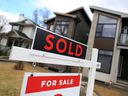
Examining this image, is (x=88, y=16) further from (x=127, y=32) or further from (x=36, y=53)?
(x=36, y=53)

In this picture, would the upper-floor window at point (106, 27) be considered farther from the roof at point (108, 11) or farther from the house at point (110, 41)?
the roof at point (108, 11)

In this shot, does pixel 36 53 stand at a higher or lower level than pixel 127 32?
lower

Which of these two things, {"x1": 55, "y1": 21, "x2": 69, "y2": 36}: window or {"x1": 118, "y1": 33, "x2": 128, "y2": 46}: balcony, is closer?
{"x1": 118, "y1": 33, "x2": 128, "y2": 46}: balcony

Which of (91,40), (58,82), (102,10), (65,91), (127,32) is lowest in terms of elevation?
(65,91)

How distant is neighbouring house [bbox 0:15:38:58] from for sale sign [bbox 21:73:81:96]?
870 inches

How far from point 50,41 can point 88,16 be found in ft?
63.2

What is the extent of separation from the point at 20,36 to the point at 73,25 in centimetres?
1029

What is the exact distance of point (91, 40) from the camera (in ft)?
51.0

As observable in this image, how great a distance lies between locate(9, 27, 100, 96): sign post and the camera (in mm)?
1600

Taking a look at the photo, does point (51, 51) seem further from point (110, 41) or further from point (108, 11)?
point (108, 11)

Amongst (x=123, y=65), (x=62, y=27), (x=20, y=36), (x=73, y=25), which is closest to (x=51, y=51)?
(x=123, y=65)

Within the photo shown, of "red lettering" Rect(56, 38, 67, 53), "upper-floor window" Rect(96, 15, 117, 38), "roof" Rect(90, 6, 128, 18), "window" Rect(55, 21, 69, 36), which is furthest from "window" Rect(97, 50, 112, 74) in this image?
"red lettering" Rect(56, 38, 67, 53)

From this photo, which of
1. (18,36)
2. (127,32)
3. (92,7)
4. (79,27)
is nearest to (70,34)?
Result: (79,27)

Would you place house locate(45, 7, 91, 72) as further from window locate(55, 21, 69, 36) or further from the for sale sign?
the for sale sign
